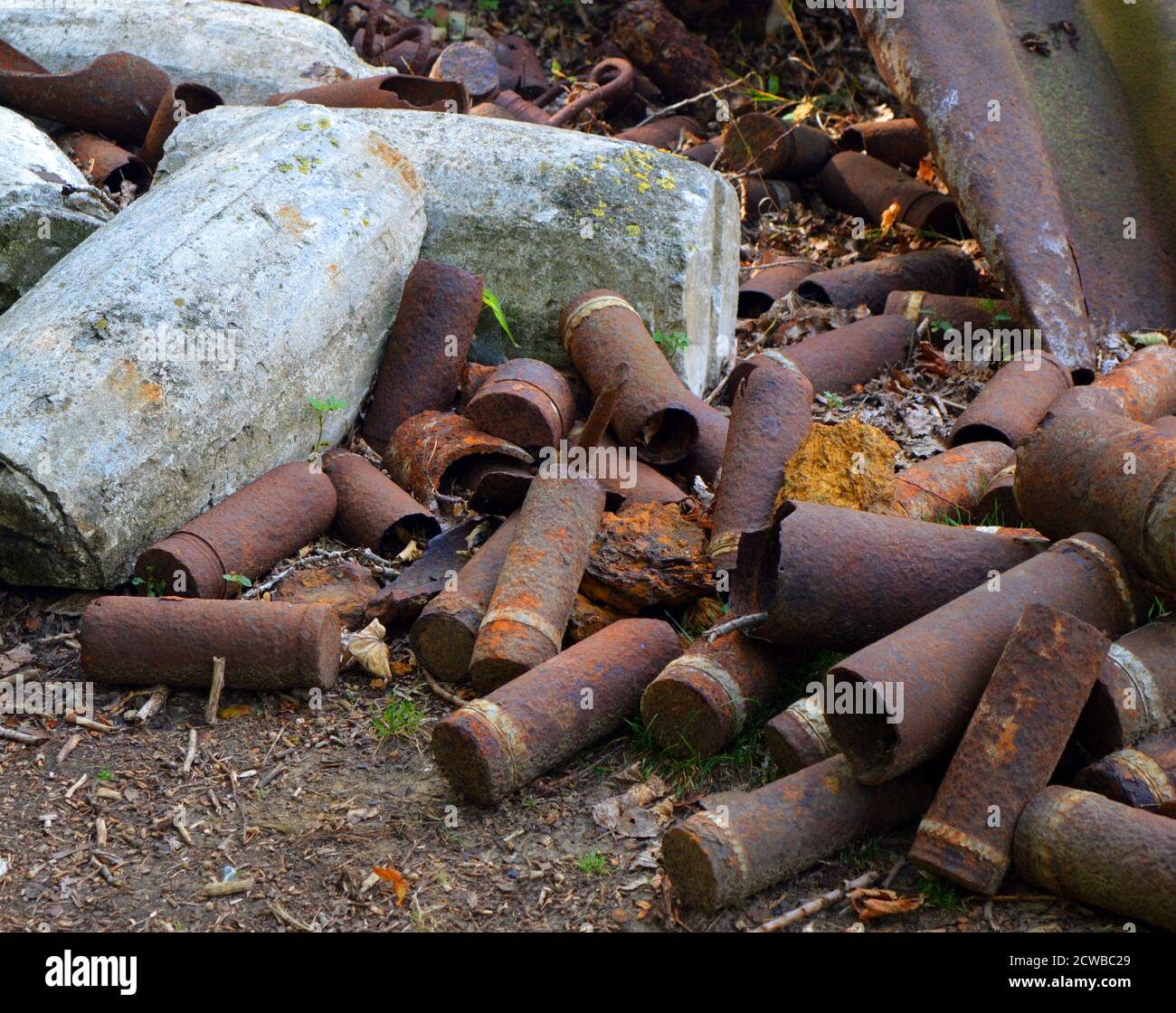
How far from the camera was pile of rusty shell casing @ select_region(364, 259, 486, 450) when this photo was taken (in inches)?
221

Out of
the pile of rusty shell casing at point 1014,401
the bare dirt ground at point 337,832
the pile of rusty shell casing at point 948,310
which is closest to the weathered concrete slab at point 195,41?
the pile of rusty shell casing at point 948,310

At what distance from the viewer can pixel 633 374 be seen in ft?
17.3

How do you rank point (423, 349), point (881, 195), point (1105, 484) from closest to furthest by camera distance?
point (1105, 484) → point (423, 349) → point (881, 195)

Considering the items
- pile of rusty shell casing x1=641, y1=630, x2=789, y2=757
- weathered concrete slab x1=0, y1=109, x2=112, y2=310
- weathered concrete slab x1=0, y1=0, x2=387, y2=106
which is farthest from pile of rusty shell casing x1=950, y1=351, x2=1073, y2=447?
weathered concrete slab x1=0, y1=0, x2=387, y2=106

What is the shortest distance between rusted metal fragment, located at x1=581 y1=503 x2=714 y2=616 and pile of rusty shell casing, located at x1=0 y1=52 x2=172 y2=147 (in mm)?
4639

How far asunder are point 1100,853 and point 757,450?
2.07 metres

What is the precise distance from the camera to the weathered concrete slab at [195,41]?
775cm

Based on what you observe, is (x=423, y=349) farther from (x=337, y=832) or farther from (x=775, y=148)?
(x=775, y=148)

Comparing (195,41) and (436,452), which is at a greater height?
(195,41)

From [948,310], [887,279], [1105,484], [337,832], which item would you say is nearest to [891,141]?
[887,279]

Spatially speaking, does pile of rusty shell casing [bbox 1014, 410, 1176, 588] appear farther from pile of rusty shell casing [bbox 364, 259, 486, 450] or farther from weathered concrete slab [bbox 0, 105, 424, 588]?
weathered concrete slab [bbox 0, 105, 424, 588]

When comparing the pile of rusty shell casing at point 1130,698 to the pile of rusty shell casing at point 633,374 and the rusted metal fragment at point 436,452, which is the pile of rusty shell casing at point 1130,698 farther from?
the rusted metal fragment at point 436,452
